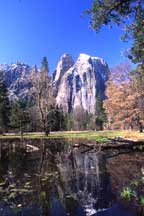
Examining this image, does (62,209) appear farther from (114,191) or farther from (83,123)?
(83,123)

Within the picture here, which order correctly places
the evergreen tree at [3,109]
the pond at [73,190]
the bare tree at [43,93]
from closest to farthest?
the pond at [73,190] → the bare tree at [43,93] → the evergreen tree at [3,109]

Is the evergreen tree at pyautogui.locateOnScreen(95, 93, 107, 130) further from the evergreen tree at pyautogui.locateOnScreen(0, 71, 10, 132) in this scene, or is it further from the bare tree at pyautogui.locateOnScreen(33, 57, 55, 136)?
the bare tree at pyautogui.locateOnScreen(33, 57, 55, 136)

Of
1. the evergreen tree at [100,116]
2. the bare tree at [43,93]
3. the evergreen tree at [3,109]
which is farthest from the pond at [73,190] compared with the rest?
the evergreen tree at [100,116]

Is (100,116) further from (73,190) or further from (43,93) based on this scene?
(73,190)

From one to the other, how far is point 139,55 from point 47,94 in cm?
3707

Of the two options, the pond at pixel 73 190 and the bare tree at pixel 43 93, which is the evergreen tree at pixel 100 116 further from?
the pond at pixel 73 190

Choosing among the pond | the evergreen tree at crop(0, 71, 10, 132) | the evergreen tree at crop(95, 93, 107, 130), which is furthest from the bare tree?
the evergreen tree at crop(95, 93, 107, 130)

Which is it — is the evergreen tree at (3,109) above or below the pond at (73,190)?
above

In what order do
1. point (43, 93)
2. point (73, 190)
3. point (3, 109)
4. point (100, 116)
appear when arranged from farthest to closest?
point (100, 116)
point (3, 109)
point (43, 93)
point (73, 190)

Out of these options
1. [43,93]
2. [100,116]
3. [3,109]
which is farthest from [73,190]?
[100,116]

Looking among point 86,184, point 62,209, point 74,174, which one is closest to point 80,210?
point 62,209

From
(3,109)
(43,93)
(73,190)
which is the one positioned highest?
(43,93)

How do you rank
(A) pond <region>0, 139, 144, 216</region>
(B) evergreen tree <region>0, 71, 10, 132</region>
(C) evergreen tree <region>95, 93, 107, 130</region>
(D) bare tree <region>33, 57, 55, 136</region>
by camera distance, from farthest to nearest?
(C) evergreen tree <region>95, 93, 107, 130</region> → (B) evergreen tree <region>0, 71, 10, 132</region> → (D) bare tree <region>33, 57, 55, 136</region> → (A) pond <region>0, 139, 144, 216</region>

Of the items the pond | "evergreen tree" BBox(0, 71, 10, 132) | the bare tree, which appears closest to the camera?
the pond
